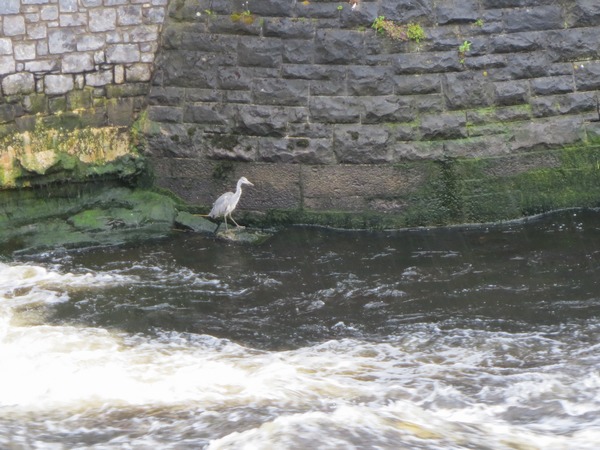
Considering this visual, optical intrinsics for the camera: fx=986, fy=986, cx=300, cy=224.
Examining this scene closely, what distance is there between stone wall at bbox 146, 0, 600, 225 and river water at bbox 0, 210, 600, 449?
1.41 ft

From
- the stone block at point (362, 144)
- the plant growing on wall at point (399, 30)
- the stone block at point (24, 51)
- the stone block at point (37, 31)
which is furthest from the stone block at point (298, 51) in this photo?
the stone block at point (24, 51)

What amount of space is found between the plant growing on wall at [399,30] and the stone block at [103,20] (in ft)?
8.74

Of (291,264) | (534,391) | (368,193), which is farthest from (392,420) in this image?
(368,193)

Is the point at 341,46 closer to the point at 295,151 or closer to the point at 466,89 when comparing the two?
the point at 295,151

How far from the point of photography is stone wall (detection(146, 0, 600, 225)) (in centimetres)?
973

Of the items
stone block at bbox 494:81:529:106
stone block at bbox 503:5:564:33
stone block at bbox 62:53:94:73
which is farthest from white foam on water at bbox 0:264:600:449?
stone block at bbox 503:5:564:33

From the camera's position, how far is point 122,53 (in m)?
10.2

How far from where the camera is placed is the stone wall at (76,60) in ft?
32.0

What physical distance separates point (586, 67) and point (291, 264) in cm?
354

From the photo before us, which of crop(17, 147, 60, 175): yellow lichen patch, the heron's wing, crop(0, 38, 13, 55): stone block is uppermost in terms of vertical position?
crop(0, 38, 13, 55): stone block

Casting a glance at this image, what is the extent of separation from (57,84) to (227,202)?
2.15m

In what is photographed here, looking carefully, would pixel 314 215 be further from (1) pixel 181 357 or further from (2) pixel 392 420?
(2) pixel 392 420

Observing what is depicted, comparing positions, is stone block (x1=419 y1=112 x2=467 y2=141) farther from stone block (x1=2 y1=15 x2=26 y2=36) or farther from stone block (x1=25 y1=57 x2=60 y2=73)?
stone block (x1=2 y1=15 x2=26 y2=36)

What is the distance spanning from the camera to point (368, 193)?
389 inches
